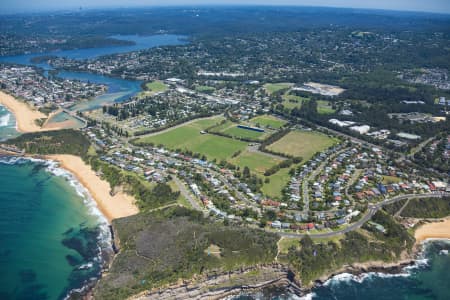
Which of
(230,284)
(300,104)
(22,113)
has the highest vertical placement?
(300,104)

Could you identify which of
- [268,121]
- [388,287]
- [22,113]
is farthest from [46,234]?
[22,113]

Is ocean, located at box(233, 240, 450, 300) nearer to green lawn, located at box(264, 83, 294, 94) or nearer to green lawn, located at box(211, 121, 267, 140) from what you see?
green lawn, located at box(211, 121, 267, 140)

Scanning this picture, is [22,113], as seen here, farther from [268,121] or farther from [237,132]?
[268,121]

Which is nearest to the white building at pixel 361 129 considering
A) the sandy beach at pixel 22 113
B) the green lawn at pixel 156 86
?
the green lawn at pixel 156 86

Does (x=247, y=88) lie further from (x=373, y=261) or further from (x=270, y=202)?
(x=373, y=261)

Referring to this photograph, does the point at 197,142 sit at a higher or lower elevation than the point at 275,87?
lower

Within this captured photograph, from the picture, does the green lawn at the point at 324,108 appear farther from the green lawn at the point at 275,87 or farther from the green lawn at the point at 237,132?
the green lawn at the point at 237,132
